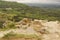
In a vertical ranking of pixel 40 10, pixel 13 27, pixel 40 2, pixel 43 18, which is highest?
pixel 40 2

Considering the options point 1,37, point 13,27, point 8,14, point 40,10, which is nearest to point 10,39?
point 1,37

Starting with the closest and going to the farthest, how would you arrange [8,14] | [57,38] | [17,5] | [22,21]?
[57,38] < [22,21] < [8,14] < [17,5]

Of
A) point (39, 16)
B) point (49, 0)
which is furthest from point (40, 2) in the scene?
point (39, 16)

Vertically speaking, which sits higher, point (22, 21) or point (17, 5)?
point (17, 5)

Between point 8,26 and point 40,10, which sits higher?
point 40,10

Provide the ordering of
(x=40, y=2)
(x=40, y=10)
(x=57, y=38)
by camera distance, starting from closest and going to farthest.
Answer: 1. (x=57, y=38)
2. (x=40, y=10)
3. (x=40, y=2)

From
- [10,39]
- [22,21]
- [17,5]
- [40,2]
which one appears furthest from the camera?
[40,2]

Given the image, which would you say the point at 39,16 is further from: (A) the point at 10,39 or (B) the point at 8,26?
(A) the point at 10,39

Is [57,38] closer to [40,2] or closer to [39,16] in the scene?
[39,16]

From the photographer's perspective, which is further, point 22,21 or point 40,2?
point 40,2
